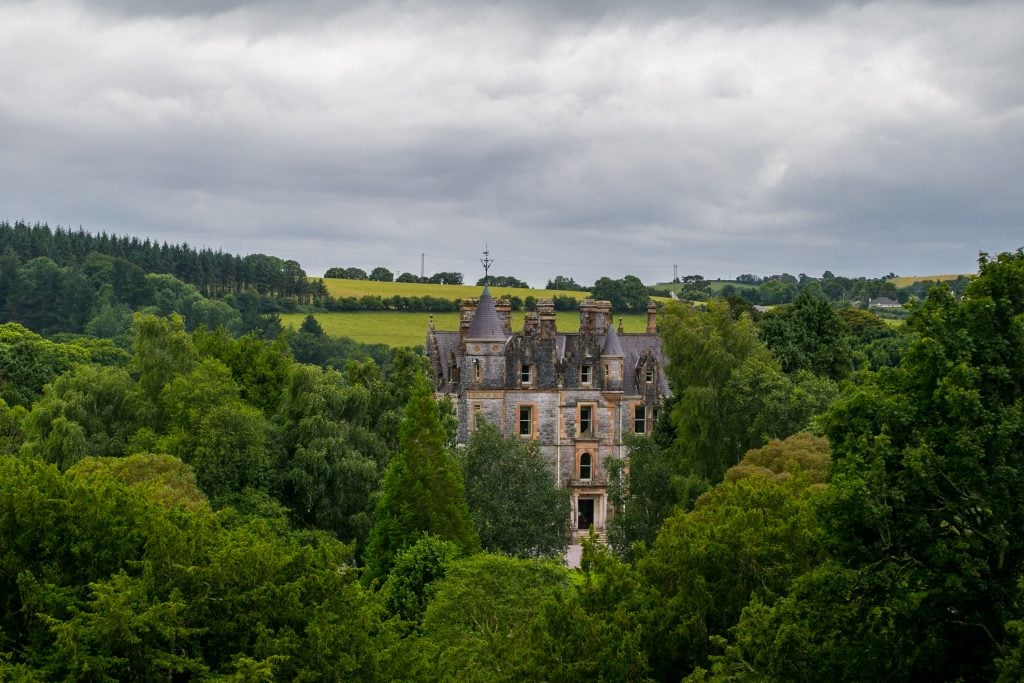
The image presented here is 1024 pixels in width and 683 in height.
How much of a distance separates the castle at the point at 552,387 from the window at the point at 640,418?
470mm

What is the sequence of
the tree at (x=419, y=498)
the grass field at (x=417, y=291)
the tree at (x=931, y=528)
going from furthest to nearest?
the grass field at (x=417, y=291), the tree at (x=419, y=498), the tree at (x=931, y=528)

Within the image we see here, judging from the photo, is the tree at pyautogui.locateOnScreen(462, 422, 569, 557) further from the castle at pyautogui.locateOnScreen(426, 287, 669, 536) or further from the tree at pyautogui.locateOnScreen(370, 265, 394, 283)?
the tree at pyautogui.locateOnScreen(370, 265, 394, 283)

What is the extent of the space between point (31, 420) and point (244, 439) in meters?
9.65

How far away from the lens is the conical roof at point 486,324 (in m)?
66.0

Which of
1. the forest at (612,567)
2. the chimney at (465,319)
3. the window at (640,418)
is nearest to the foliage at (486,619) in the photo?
the forest at (612,567)

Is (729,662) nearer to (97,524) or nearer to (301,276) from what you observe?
(97,524)

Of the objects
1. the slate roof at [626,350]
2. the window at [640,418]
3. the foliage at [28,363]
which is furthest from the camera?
the foliage at [28,363]

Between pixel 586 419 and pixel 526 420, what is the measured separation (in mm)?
3424

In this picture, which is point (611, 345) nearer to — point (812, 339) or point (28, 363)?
point (812, 339)

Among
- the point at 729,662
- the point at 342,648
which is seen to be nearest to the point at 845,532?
the point at 729,662

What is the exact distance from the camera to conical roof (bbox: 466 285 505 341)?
66.0 m

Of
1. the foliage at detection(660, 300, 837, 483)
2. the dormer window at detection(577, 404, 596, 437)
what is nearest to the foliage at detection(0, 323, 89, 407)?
the dormer window at detection(577, 404, 596, 437)

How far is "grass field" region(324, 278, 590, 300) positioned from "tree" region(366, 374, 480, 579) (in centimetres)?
8542

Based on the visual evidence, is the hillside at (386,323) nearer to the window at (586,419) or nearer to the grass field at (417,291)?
the grass field at (417,291)
